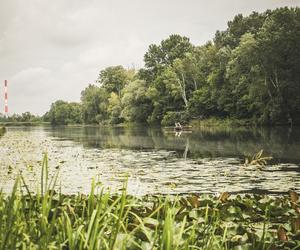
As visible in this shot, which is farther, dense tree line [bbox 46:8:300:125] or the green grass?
Result: dense tree line [bbox 46:8:300:125]

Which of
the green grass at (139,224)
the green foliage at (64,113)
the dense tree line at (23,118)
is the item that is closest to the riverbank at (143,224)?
the green grass at (139,224)

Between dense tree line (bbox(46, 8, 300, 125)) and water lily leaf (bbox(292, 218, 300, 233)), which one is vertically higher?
dense tree line (bbox(46, 8, 300, 125))

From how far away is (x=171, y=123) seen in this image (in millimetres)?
68125

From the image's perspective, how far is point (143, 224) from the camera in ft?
8.29

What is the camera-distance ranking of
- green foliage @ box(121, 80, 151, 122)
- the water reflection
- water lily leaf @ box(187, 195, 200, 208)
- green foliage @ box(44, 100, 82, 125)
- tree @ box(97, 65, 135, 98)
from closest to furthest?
water lily leaf @ box(187, 195, 200, 208)
the water reflection
green foliage @ box(121, 80, 151, 122)
tree @ box(97, 65, 135, 98)
green foliage @ box(44, 100, 82, 125)

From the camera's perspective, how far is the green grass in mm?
2250

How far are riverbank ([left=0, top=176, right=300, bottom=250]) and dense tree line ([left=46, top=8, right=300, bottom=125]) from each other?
43.7 meters

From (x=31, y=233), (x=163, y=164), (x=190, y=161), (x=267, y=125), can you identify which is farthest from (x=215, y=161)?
(x=267, y=125)

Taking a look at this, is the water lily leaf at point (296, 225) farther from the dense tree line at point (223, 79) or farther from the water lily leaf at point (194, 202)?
the dense tree line at point (223, 79)

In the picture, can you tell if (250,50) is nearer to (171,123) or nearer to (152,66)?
(171,123)

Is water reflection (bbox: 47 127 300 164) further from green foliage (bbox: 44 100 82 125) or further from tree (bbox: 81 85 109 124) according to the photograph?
green foliage (bbox: 44 100 82 125)

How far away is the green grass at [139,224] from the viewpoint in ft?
7.38

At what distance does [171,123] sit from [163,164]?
53068mm

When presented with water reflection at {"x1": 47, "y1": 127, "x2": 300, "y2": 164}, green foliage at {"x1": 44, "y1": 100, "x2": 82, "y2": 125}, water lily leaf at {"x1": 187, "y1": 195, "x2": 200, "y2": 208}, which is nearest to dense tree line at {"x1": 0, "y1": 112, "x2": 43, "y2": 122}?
green foliage at {"x1": 44, "y1": 100, "x2": 82, "y2": 125}
